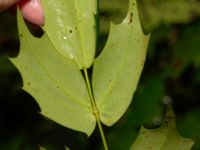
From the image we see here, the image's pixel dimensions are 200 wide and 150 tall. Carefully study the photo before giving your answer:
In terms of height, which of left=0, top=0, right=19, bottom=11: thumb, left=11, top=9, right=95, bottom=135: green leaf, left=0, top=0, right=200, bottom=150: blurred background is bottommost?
left=0, top=0, right=200, bottom=150: blurred background

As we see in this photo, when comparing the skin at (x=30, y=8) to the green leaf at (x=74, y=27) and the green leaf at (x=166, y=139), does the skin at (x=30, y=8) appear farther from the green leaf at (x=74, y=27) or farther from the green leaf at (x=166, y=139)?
the green leaf at (x=166, y=139)

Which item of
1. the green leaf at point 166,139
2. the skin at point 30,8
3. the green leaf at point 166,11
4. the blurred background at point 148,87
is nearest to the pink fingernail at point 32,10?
the skin at point 30,8

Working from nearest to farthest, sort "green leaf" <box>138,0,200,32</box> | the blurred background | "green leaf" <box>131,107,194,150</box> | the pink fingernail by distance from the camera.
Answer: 1. "green leaf" <box>131,107,194,150</box>
2. the pink fingernail
3. the blurred background
4. "green leaf" <box>138,0,200,32</box>

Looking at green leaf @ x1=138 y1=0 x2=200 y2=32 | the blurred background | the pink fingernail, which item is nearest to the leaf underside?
the pink fingernail

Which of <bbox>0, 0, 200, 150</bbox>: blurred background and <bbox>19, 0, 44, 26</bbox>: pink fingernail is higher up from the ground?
<bbox>19, 0, 44, 26</bbox>: pink fingernail

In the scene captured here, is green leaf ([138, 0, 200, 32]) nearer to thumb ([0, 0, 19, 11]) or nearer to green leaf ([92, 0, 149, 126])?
thumb ([0, 0, 19, 11])

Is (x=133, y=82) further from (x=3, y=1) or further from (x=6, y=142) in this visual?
(x=6, y=142)

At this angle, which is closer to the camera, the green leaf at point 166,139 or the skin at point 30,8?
the green leaf at point 166,139
